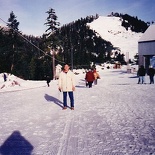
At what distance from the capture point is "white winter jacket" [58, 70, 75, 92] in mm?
8766

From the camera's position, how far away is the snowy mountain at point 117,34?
137387 mm

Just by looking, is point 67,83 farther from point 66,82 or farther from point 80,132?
point 80,132

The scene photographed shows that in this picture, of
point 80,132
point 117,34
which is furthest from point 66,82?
point 117,34

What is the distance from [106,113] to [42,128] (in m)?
2.63

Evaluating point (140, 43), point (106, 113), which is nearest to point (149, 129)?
point (106, 113)

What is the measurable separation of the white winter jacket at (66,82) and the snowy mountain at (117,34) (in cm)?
11594

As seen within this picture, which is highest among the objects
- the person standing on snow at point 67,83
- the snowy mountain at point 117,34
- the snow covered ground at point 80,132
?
the snowy mountain at point 117,34

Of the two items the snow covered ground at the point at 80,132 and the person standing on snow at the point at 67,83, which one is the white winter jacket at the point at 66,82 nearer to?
the person standing on snow at the point at 67,83

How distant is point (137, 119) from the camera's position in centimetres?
675

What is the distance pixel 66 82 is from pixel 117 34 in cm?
15926

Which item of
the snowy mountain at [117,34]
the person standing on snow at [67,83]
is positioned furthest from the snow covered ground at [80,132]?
the snowy mountain at [117,34]

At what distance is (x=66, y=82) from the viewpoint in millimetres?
8789

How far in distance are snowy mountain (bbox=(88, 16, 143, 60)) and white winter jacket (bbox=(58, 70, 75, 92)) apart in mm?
115943

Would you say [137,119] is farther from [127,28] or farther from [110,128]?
[127,28]
